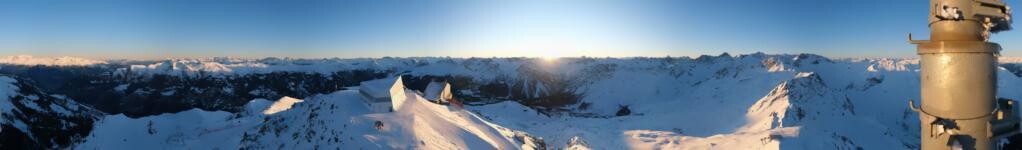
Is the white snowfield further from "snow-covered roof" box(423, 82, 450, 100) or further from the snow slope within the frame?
"snow-covered roof" box(423, 82, 450, 100)

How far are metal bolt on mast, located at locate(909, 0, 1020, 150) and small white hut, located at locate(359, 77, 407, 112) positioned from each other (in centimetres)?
3792

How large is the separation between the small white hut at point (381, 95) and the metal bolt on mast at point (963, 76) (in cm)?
3792

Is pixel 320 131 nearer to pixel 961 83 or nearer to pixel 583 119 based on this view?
pixel 961 83

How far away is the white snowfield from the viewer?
3400cm

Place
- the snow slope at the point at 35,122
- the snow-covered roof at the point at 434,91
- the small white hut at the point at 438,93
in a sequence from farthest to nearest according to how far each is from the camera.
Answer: the snow-covered roof at the point at 434,91 < the small white hut at the point at 438,93 < the snow slope at the point at 35,122

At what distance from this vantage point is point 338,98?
146 feet

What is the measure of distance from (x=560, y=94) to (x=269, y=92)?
105 m

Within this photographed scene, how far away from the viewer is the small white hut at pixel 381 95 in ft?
138

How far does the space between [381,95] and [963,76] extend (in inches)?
1529

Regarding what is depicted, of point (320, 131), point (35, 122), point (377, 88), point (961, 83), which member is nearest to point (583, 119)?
point (377, 88)

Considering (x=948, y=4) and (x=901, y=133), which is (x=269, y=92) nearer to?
(x=901, y=133)

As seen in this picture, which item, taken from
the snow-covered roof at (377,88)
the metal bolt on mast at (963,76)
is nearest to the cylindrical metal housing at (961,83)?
the metal bolt on mast at (963,76)

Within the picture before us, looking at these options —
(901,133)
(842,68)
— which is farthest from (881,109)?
(842,68)

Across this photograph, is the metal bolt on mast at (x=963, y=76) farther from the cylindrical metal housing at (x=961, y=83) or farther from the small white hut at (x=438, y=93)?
the small white hut at (x=438, y=93)
